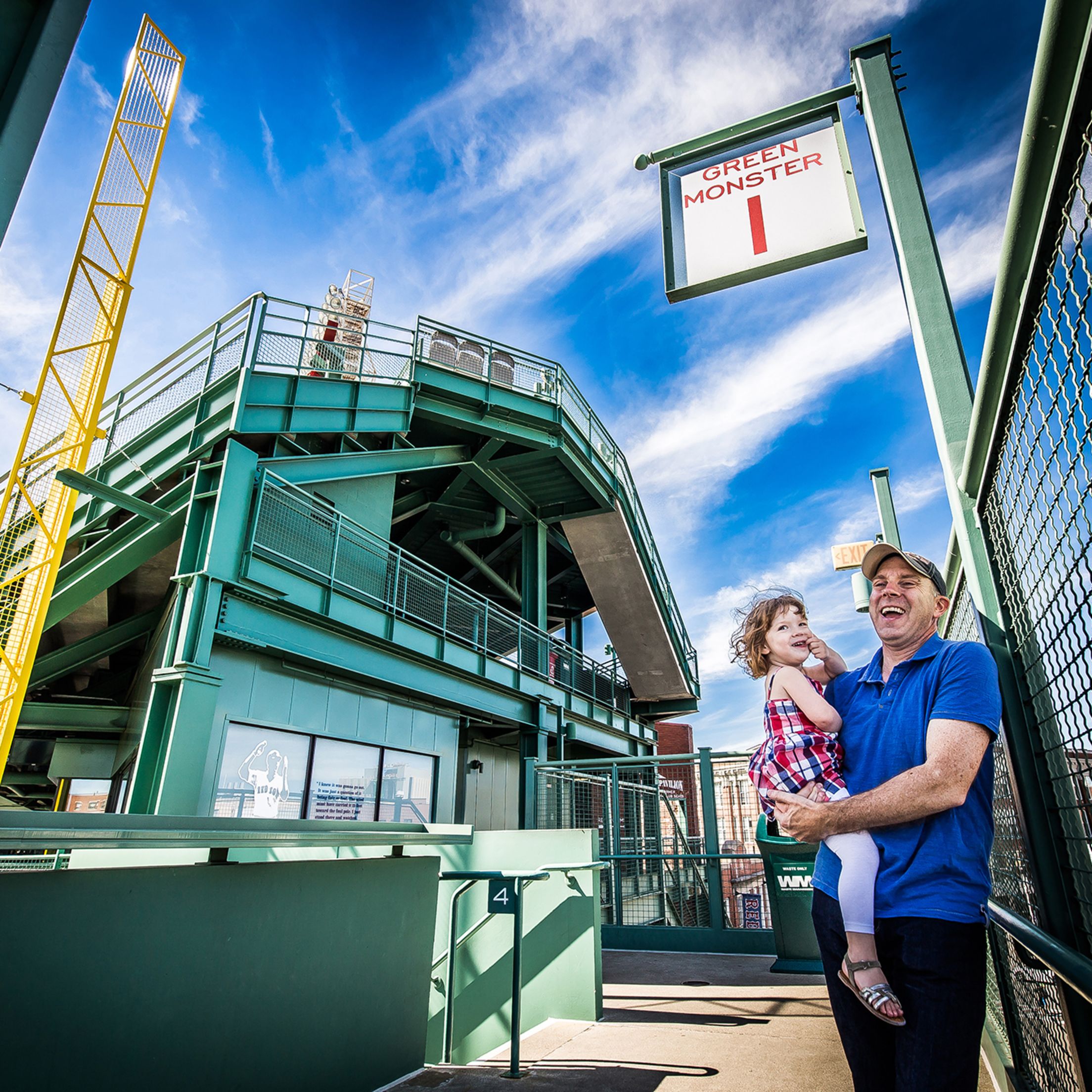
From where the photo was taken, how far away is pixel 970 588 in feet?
8.39

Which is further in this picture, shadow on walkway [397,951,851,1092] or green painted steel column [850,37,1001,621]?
shadow on walkway [397,951,851,1092]


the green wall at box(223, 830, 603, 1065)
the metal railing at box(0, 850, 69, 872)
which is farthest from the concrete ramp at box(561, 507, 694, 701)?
the metal railing at box(0, 850, 69, 872)

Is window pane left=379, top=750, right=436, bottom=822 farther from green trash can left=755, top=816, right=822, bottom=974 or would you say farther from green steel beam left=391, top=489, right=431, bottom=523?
green trash can left=755, top=816, right=822, bottom=974

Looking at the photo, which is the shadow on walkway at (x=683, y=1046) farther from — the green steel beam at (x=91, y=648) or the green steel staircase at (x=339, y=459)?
the green steel beam at (x=91, y=648)

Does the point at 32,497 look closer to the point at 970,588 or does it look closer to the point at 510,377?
the point at 510,377

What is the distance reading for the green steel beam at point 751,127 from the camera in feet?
11.8

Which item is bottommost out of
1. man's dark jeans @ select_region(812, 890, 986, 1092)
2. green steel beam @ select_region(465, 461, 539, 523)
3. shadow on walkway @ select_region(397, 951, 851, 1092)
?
shadow on walkway @ select_region(397, 951, 851, 1092)

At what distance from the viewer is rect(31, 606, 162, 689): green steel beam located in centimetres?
1146

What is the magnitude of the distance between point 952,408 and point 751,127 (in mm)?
2266

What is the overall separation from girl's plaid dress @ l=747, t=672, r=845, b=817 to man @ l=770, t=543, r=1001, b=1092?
0.04m

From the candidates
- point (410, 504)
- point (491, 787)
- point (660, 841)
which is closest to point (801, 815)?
point (660, 841)

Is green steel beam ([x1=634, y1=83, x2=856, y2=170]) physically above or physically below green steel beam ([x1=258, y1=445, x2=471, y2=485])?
below

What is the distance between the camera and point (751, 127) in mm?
3895

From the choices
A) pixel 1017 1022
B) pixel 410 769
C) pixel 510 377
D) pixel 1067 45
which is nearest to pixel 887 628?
pixel 1067 45
